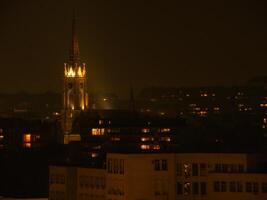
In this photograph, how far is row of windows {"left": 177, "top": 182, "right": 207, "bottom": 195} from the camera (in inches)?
2712

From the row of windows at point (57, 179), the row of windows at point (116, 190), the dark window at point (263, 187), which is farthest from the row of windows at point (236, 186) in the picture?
the row of windows at point (57, 179)

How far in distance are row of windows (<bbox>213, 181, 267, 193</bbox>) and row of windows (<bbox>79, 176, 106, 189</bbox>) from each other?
1002 centimetres

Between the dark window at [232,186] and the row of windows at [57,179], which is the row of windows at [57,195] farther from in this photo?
the dark window at [232,186]

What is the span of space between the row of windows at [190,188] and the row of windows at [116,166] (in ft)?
10.5

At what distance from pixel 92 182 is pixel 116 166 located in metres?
7.53

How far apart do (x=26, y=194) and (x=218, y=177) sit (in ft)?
173

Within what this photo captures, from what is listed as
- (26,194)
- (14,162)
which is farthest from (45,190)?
(14,162)

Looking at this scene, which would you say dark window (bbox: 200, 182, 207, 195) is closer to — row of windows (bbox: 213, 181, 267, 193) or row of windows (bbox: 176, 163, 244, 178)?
row of windows (bbox: 176, 163, 244, 178)

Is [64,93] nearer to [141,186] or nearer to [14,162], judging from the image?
[14,162]

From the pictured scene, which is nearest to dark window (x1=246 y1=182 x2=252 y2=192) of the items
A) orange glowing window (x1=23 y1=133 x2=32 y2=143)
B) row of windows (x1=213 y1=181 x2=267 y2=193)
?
row of windows (x1=213 y1=181 x2=267 y2=193)

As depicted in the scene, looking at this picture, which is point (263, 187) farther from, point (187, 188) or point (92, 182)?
point (92, 182)

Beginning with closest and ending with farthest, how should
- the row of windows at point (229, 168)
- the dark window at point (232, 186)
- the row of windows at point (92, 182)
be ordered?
the dark window at point (232, 186) < the row of windows at point (229, 168) < the row of windows at point (92, 182)

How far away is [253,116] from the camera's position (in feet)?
630

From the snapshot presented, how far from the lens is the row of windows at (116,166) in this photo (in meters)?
69.5
